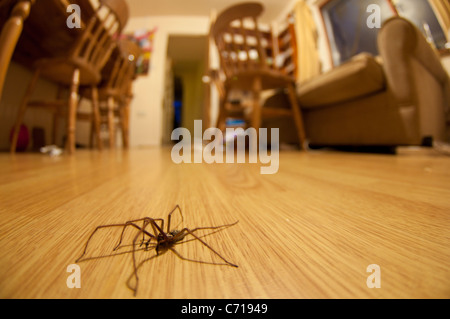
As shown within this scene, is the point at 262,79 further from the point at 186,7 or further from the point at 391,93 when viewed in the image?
the point at 186,7

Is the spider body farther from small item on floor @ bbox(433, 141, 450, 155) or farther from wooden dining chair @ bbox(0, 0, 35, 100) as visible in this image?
small item on floor @ bbox(433, 141, 450, 155)

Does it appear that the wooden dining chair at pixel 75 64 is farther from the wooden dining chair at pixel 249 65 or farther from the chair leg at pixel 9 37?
the wooden dining chair at pixel 249 65

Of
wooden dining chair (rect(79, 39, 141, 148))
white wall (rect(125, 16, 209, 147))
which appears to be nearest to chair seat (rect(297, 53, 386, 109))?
wooden dining chair (rect(79, 39, 141, 148))

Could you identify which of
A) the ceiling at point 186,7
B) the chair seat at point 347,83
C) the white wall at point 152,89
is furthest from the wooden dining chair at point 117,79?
the ceiling at point 186,7

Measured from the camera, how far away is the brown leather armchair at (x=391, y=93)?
123 centimetres

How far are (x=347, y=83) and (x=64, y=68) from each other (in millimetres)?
1952

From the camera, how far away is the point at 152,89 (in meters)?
4.22

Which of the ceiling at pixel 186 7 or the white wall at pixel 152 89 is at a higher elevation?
the ceiling at pixel 186 7

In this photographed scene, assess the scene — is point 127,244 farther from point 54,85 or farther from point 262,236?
point 54,85

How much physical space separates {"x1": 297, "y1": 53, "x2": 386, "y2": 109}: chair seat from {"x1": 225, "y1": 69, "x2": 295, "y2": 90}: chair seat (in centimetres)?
20

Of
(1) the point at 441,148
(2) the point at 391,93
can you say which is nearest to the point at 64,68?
(2) the point at 391,93

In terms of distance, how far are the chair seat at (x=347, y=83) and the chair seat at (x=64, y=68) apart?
5.51 feet

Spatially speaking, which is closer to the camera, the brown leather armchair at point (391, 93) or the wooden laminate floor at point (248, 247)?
the wooden laminate floor at point (248, 247)

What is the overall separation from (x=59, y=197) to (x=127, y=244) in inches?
9.4
